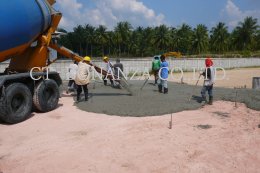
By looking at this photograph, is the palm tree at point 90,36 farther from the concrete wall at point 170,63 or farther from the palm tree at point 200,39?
the concrete wall at point 170,63

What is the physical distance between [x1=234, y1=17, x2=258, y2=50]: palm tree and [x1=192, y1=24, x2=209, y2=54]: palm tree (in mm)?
7221

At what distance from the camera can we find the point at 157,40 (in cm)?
7306

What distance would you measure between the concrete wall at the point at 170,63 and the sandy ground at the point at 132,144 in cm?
1045

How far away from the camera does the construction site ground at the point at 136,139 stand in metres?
5.05

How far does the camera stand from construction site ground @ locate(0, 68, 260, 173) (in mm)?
5047

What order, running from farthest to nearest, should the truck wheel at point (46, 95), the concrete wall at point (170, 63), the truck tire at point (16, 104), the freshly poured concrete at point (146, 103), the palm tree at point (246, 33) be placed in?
1. the palm tree at point (246, 33)
2. the concrete wall at point (170, 63)
3. the truck wheel at point (46, 95)
4. the freshly poured concrete at point (146, 103)
5. the truck tire at point (16, 104)

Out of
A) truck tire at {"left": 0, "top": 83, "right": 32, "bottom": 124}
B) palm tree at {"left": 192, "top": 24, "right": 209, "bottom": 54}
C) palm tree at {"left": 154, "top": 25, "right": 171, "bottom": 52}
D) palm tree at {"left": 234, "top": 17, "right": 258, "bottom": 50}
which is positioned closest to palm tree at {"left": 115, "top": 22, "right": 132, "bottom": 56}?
palm tree at {"left": 154, "top": 25, "right": 171, "bottom": 52}

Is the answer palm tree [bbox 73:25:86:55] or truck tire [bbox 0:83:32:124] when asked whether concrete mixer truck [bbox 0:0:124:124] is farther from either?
palm tree [bbox 73:25:86:55]

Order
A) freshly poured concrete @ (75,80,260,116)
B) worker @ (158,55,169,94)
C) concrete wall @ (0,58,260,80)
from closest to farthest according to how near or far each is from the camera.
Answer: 1. freshly poured concrete @ (75,80,260,116)
2. worker @ (158,55,169,94)
3. concrete wall @ (0,58,260,80)


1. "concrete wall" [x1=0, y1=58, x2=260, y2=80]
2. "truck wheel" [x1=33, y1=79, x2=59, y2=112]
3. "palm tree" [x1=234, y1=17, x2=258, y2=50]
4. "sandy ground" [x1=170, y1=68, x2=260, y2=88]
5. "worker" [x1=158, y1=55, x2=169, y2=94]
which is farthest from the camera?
"palm tree" [x1=234, y1=17, x2=258, y2=50]

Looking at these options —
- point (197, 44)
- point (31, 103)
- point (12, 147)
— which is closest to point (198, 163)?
point (12, 147)

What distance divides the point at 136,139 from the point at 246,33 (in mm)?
67343

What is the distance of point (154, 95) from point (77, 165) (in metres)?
6.73

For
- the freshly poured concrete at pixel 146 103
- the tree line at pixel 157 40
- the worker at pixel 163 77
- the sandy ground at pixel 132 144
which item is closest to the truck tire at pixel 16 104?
the sandy ground at pixel 132 144
